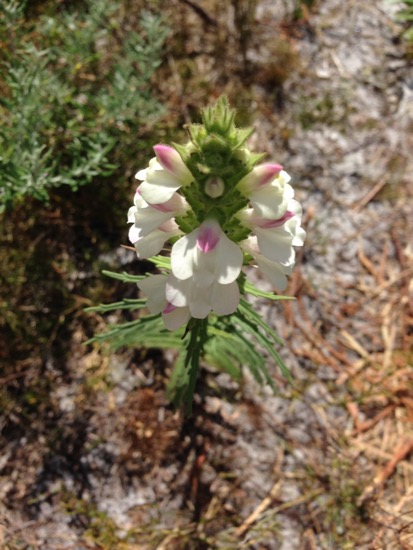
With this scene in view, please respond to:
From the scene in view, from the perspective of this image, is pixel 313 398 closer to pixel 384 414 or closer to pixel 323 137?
pixel 384 414

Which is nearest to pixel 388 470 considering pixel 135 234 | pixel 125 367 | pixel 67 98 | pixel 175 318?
pixel 125 367

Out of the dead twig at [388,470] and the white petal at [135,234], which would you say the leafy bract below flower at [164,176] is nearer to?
the white petal at [135,234]

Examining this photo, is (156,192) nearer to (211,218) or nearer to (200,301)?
(211,218)

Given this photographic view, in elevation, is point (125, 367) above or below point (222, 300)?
below

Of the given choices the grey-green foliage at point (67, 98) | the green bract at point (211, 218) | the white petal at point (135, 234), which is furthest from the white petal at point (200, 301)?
the grey-green foliage at point (67, 98)

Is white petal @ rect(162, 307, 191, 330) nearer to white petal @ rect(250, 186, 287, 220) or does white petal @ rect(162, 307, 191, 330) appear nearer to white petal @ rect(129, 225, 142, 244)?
white petal @ rect(129, 225, 142, 244)
